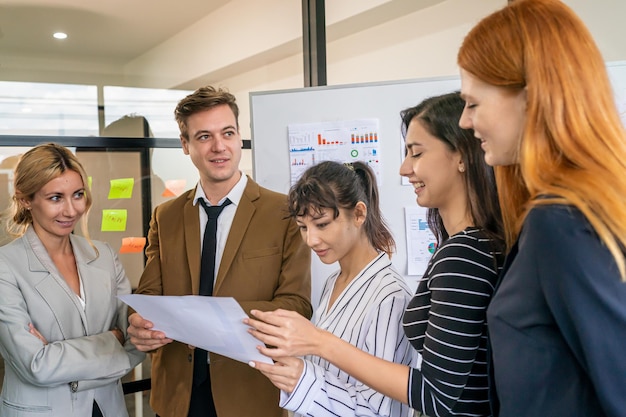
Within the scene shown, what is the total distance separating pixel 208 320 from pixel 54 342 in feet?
2.46

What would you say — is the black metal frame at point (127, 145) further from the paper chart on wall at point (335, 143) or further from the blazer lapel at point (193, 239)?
the blazer lapel at point (193, 239)

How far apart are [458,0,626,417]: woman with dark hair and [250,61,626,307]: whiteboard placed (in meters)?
1.47

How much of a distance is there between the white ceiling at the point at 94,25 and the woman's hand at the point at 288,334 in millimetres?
2632

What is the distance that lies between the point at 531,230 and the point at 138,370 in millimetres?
2856

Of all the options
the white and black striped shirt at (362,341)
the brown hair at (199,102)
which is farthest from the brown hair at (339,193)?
the brown hair at (199,102)

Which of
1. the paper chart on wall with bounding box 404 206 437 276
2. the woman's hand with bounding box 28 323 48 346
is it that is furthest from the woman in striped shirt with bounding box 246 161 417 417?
the woman's hand with bounding box 28 323 48 346

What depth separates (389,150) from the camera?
235 centimetres

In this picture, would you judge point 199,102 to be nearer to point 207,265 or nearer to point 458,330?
point 207,265

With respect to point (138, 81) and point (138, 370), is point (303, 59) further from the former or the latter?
point (138, 370)

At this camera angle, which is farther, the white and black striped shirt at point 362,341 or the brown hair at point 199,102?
the brown hair at point 199,102

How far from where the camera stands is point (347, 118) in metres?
2.41

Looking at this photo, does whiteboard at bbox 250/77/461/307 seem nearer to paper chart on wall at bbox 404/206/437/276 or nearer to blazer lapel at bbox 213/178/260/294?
paper chart on wall at bbox 404/206/437/276

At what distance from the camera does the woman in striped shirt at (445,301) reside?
990mm

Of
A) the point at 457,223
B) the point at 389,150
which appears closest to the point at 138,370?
the point at 389,150
